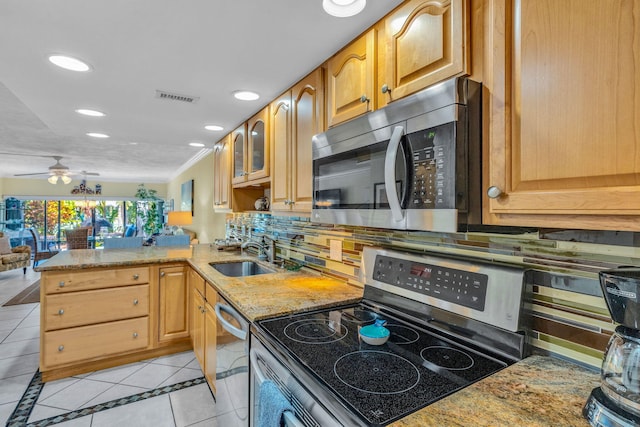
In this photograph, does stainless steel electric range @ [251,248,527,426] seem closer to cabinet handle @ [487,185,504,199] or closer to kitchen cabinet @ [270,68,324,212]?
cabinet handle @ [487,185,504,199]

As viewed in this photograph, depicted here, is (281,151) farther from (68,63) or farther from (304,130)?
(68,63)

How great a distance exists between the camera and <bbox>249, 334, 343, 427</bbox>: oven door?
0.83 m

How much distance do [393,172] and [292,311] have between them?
2.38ft

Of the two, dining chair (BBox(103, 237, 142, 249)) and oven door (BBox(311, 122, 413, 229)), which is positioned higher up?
oven door (BBox(311, 122, 413, 229))

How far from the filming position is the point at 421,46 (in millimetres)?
1053

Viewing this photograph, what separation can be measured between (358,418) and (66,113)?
9.71 ft

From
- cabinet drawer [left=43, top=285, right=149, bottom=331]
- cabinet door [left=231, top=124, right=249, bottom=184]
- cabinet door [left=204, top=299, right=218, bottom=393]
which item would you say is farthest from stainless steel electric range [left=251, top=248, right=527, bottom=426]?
cabinet drawer [left=43, top=285, right=149, bottom=331]

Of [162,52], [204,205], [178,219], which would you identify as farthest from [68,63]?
[204,205]

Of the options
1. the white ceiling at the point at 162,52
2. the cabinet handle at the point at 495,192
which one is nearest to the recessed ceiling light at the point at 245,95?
the white ceiling at the point at 162,52

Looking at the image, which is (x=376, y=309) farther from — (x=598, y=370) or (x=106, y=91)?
(x=106, y=91)

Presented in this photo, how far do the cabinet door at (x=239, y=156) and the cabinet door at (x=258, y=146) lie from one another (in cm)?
8

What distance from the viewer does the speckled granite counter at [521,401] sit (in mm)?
668

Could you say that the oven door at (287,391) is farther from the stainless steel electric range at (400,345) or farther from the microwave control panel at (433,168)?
the microwave control panel at (433,168)

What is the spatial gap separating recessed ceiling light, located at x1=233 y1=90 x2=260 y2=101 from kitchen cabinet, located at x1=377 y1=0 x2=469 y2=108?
107 cm
